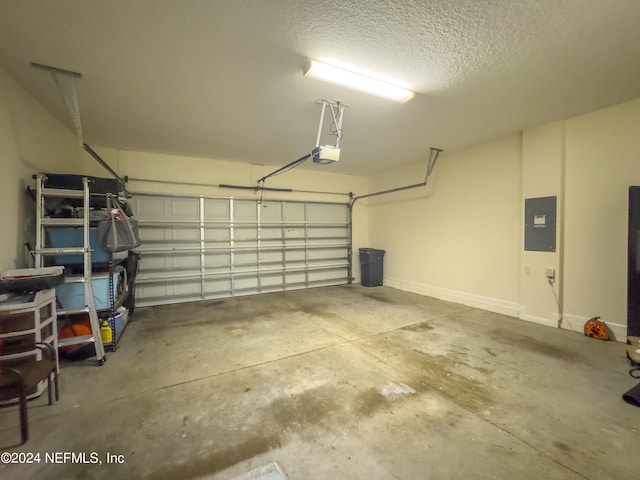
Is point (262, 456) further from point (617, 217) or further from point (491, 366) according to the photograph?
point (617, 217)

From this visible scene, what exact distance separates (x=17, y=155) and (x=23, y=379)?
2257 millimetres

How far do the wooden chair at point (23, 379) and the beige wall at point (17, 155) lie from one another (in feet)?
3.64

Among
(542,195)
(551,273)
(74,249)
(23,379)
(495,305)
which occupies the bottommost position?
(495,305)

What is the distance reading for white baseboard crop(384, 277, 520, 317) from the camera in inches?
166

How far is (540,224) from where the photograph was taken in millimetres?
3775

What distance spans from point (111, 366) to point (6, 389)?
38.4 inches

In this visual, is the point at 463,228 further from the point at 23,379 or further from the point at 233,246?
the point at 23,379

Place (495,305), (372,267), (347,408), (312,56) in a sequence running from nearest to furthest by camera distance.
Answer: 1. (347,408)
2. (312,56)
3. (495,305)
4. (372,267)

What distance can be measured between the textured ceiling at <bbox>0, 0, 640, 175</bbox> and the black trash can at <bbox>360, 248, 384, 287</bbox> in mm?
3364

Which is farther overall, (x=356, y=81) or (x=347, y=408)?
(x=356, y=81)

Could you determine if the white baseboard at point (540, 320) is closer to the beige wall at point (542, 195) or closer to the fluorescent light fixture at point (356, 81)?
the beige wall at point (542, 195)

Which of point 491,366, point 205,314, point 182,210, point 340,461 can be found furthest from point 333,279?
point 340,461

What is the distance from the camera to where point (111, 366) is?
262 centimetres

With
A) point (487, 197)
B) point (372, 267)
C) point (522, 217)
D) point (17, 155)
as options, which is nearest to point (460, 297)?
point (522, 217)
